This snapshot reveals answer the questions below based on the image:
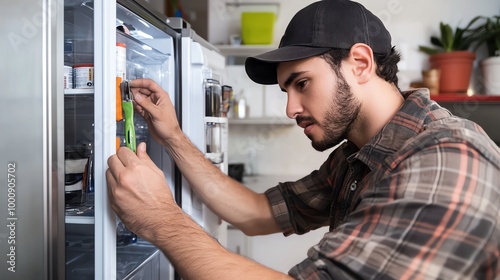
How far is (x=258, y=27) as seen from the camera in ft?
9.66

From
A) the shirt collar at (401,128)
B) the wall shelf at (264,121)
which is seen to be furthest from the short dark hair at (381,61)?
the wall shelf at (264,121)

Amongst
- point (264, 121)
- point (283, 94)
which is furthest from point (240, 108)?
point (283, 94)

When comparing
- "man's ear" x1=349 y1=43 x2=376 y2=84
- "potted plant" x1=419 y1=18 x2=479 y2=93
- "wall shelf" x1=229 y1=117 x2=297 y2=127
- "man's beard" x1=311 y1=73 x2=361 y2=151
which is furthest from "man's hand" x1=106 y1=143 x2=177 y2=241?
"potted plant" x1=419 y1=18 x2=479 y2=93

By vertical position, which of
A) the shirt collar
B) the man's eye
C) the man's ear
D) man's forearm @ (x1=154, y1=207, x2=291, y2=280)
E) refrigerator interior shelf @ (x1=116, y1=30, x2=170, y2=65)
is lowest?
man's forearm @ (x1=154, y1=207, x2=291, y2=280)

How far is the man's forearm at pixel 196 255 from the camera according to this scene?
908mm

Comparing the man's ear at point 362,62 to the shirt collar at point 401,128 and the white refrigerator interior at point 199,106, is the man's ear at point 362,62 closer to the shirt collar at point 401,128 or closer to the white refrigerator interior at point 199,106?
the shirt collar at point 401,128

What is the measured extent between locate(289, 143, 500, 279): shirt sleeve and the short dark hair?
1.10 ft

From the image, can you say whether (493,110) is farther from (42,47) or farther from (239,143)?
(42,47)

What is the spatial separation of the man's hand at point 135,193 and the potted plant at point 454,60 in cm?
234

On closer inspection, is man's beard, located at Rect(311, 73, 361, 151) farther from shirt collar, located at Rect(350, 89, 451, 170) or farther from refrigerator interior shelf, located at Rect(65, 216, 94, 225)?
refrigerator interior shelf, located at Rect(65, 216, 94, 225)

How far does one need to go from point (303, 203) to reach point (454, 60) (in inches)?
71.9

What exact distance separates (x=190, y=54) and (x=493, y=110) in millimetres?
1836

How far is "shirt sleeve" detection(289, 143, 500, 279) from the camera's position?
2.66ft

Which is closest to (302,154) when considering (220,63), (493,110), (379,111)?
(493,110)
